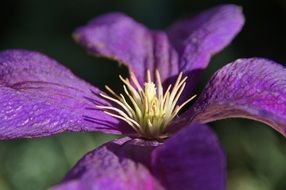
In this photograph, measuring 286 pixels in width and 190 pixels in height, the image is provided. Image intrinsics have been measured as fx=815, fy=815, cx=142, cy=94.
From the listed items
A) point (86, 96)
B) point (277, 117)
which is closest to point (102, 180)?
point (277, 117)

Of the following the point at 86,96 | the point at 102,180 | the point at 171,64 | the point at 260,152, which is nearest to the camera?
the point at 102,180

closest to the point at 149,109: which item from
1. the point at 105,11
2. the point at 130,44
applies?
the point at 130,44

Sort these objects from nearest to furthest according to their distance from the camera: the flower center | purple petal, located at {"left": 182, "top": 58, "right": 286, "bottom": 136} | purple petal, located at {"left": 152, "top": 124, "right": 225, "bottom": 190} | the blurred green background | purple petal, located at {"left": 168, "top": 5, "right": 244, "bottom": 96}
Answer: purple petal, located at {"left": 152, "top": 124, "right": 225, "bottom": 190}, purple petal, located at {"left": 182, "top": 58, "right": 286, "bottom": 136}, the flower center, purple petal, located at {"left": 168, "top": 5, "right": 244, "bottom": 96}, the blurred green background

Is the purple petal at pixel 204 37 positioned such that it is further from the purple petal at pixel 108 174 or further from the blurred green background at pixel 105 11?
the blurred green background at pixel 105 11

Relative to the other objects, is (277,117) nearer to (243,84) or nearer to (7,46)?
(243,84)

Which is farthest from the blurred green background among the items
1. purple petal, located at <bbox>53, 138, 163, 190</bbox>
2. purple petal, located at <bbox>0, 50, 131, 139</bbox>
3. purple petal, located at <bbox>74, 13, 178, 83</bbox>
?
purple petal, located at <bbox>53, 138, 163, 190</bbox>

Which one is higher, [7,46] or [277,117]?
[277,117]

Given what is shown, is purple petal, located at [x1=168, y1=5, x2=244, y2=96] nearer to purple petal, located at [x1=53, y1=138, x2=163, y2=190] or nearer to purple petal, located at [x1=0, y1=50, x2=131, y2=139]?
purple petal, located at [x1=0, y1=50, x2=131, y2=139]
